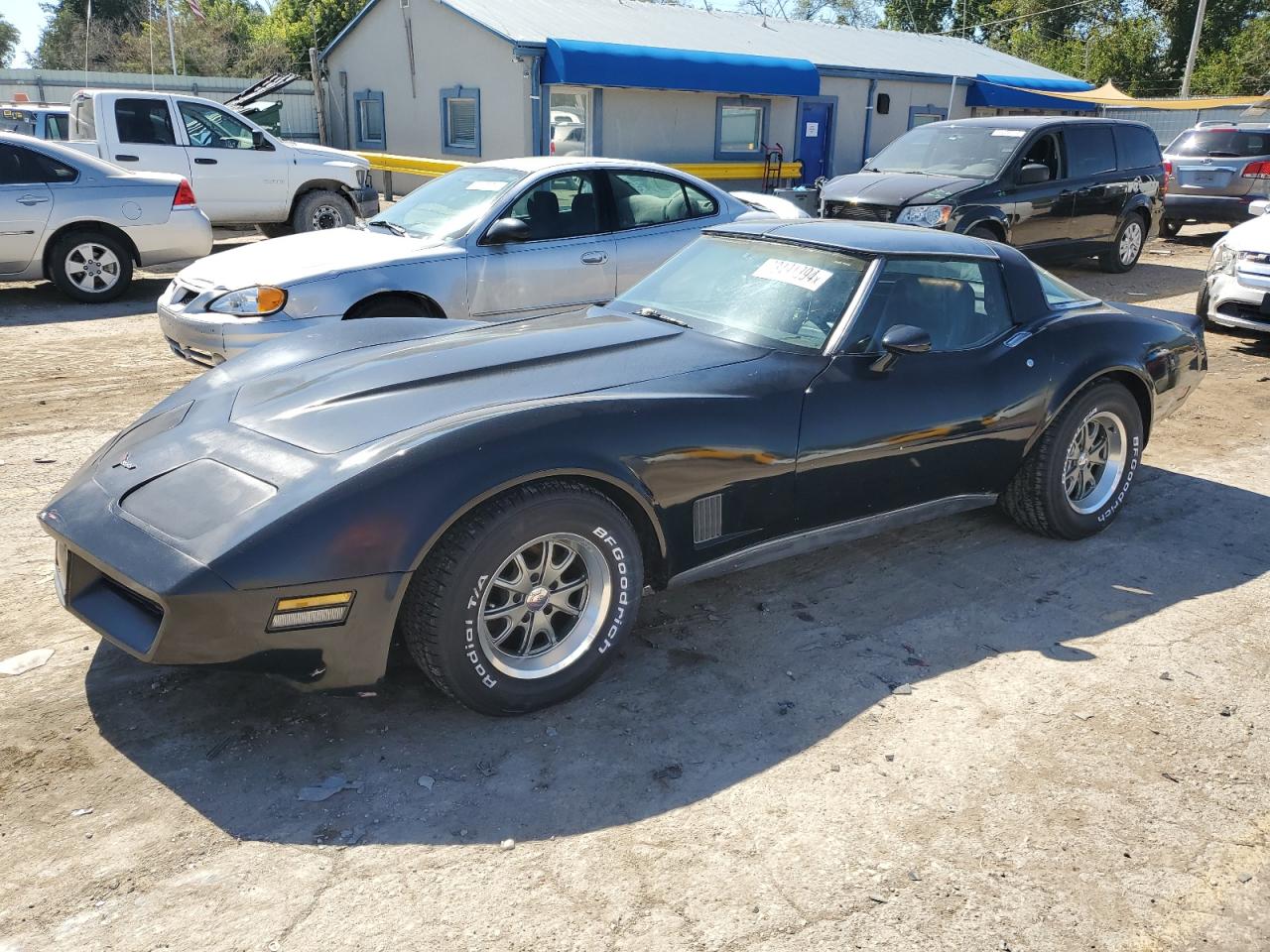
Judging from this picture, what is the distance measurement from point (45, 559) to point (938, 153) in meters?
10.6

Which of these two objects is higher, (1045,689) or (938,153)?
(938,153)

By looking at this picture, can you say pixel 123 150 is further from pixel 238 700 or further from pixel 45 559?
pixel 238 700

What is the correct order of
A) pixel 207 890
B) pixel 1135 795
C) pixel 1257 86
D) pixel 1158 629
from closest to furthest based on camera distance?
1. pixel 207 890
2. pixel 1135 795
3. pixel 1158 629
4. pixel 1257 86

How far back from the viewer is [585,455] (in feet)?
11.0

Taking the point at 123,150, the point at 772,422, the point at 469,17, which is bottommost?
the point at 772,422

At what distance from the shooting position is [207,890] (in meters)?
2.65

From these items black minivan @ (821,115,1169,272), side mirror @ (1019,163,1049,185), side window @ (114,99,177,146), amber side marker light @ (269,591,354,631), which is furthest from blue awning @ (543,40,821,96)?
amber side marker light @ (269,591,354,631)

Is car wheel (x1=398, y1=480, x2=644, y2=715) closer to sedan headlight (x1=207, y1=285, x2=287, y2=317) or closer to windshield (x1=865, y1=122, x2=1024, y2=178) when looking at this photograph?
sedan headlight (x1=207, y1=285, x2=287, y2=317)

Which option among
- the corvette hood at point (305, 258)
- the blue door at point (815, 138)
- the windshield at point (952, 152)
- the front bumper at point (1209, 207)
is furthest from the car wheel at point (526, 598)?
the blue door at point (815, 138)

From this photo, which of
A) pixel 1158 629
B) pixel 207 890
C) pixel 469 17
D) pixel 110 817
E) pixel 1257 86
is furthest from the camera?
pixel 1257 86

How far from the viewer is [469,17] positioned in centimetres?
1844

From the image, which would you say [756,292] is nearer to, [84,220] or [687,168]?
[84,220]

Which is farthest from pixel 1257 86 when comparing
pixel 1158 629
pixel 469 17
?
pixel 1158 629

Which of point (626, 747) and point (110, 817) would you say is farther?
point (626, 747)
